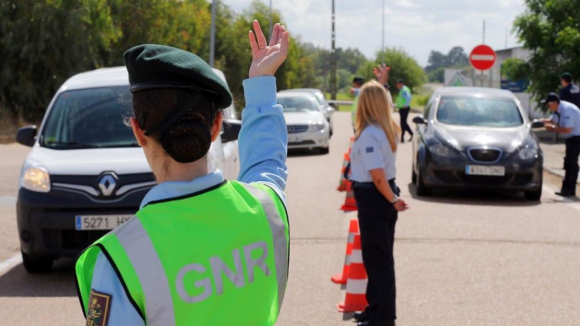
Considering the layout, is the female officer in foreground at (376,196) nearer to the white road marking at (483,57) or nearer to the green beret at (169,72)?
the green beret at (169,72)

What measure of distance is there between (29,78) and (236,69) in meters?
35.7

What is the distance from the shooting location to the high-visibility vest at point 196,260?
198 cm

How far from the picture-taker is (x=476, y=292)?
26.9ft

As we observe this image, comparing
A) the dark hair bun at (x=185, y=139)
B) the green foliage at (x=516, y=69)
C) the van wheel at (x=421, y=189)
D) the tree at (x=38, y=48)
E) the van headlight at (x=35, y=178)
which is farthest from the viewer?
the tree at (x=38, y=48)

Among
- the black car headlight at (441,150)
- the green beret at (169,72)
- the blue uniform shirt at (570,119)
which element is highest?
the green beret at (169,72)

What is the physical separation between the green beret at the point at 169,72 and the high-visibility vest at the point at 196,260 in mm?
239

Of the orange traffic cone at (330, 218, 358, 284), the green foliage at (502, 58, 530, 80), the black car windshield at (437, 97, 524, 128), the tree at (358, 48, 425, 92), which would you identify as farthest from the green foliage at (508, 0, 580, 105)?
the tree at (358, 48, 425, 92)

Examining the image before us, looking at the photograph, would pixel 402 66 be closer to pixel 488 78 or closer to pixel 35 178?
pixel 488 78

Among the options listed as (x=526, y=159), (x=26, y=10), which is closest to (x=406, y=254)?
(x=526, y=159)

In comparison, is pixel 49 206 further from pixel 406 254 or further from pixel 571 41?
pixel 571 41

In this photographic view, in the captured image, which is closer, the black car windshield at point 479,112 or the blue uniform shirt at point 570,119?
the blue uniform shirt at point 570,119

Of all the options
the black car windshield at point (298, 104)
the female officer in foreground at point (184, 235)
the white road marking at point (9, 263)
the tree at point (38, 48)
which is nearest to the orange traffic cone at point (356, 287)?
the white road marking at point (9, 263)

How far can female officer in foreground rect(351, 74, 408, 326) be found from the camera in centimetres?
680

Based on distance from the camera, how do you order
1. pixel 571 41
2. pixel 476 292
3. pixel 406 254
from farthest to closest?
1. pixel 571 41
2. pixel 406 254
3. pixel 476 292
